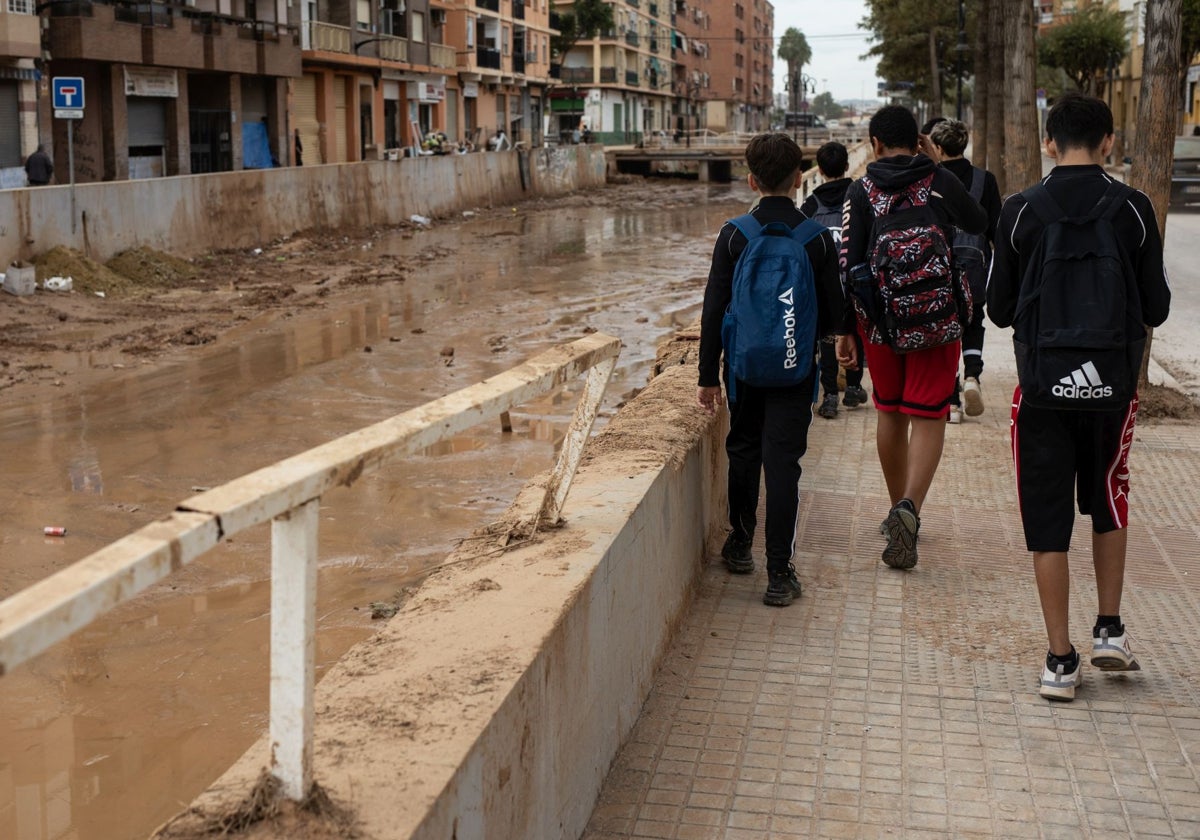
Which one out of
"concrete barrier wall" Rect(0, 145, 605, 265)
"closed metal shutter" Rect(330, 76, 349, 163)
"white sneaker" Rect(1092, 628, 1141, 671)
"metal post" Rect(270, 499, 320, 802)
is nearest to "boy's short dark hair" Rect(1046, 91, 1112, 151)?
"white sneaker" Rect(1092, 628, 1141, 671)

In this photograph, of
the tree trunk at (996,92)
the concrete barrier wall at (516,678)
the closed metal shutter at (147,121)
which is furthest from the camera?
the closed metal shutter at (147,121)

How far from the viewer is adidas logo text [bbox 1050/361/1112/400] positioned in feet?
13.8

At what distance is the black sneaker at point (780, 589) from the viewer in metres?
5.25

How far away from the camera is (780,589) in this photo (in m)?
5.25

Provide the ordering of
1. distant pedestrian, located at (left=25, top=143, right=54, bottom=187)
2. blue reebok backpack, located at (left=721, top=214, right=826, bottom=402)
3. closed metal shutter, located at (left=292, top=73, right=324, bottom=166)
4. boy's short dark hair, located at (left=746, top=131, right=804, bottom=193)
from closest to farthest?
blue reebok backpack, located at (left=721, top=214, right=826, bottom=402), boy's short dark hair, located at (left=746, top=131, right=804, bottom=193), distant pedestrian, located at (left=25, top=143, right=54, bottom=187), closed metal shutter, located at (left=292, top=73, right=324, bottom=166)

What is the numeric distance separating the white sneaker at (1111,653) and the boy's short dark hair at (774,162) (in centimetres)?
185

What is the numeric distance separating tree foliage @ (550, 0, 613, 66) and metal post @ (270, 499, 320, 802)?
81792mm

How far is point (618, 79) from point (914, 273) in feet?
294

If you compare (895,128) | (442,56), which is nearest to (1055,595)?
(895,128)

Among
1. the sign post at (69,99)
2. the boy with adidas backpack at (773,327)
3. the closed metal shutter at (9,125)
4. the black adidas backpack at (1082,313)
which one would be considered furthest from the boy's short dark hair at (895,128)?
the closed metal shutter at (9,125)

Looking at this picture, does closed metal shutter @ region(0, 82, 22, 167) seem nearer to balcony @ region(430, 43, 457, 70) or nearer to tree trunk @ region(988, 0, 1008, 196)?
tree trunk @ region(988, 0, 1008, 196)

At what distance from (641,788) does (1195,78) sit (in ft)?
171

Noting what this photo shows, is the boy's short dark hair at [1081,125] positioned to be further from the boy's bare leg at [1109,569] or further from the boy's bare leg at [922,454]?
the boy's bare leg at [922,454]

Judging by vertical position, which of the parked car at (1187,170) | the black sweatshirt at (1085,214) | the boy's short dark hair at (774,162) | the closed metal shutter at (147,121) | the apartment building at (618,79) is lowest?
the black sweatshirt at (1085,214)
